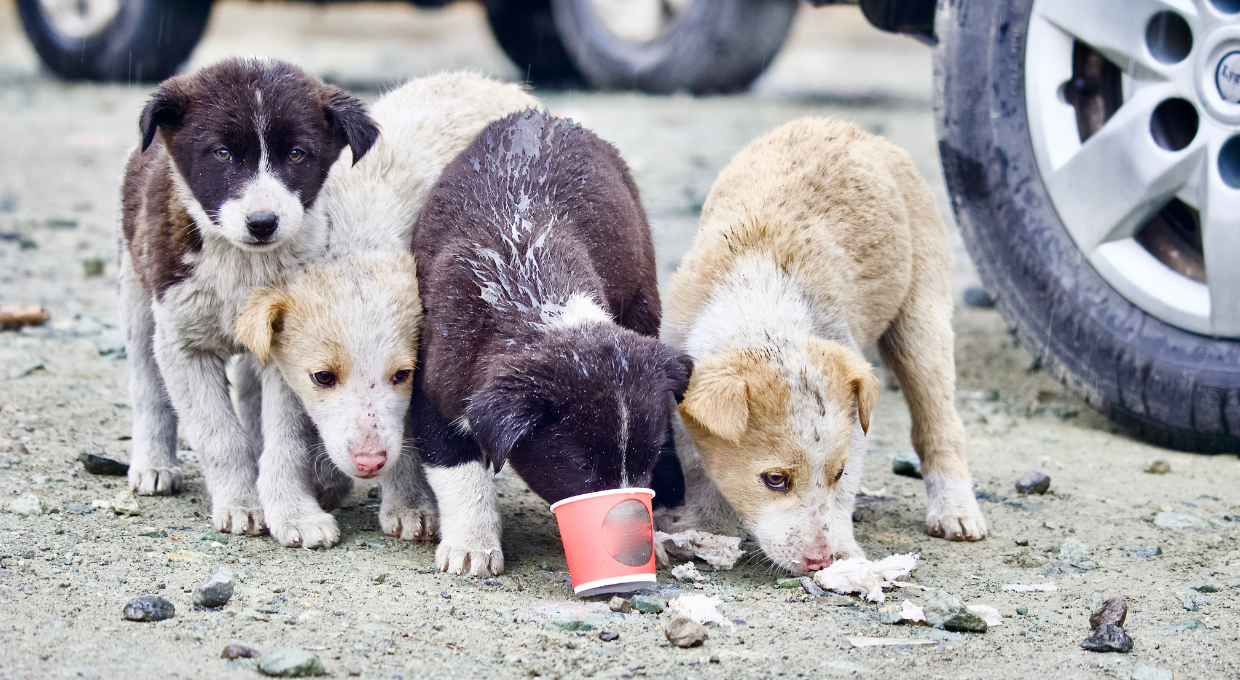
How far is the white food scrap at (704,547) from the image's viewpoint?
3.56 m

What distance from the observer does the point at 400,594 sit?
10.2ft

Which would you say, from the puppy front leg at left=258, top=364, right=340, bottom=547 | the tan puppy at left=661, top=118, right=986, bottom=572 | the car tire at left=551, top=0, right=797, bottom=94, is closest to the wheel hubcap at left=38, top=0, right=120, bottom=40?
the car tire at left=551, top=0, right=797, bottom=94

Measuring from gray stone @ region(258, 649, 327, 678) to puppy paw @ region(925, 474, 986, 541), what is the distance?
221 cm

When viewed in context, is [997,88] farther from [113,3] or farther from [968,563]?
[113,3]

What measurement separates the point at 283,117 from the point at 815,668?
2245 mm

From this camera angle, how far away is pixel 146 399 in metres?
4.06

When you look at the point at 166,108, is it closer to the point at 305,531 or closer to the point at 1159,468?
the point at 305,531

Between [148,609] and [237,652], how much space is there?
1.13 feet

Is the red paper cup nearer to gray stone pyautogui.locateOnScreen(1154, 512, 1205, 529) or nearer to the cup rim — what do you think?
the cup rim

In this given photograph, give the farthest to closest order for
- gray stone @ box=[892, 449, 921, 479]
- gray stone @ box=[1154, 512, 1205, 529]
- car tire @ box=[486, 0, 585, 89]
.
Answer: car tire @ box=[486, 0, 585, 89] < gray stone @ box=[892, 449, 921, 479] < gray stone @ box=[1154, 512, 1205, 529]

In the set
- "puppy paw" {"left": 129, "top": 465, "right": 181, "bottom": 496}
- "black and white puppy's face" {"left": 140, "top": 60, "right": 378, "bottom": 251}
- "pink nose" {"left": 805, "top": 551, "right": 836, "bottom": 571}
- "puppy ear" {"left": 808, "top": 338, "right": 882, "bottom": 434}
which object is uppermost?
"black and white puppy's face" {"left": 140, "top": 60, "right": 378, "bottom": 251}

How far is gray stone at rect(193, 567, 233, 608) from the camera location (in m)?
2.90

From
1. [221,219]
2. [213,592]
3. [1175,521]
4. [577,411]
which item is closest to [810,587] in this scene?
[577,411]

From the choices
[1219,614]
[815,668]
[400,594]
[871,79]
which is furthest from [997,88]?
[871,79]
